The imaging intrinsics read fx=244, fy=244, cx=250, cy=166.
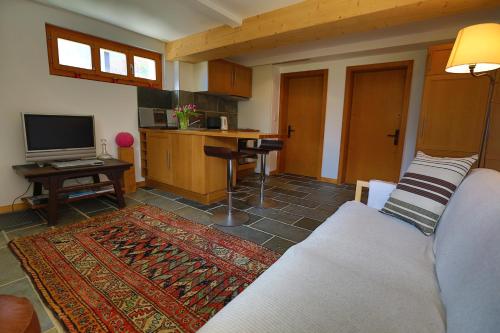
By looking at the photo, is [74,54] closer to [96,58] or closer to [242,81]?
[96,58]

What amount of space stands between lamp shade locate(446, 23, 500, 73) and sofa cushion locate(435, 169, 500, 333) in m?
0.70

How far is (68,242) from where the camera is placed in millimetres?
2061

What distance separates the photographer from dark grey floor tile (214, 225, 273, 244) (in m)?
2.22

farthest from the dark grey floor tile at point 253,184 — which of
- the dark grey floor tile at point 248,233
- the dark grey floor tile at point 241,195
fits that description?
the dark grey floor tile at point 248,233

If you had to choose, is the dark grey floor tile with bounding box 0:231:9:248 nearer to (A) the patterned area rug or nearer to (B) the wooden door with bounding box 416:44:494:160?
(A) the patterned area rug

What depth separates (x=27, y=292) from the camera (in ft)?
4.85

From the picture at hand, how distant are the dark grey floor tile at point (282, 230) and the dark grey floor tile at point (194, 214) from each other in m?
0.53

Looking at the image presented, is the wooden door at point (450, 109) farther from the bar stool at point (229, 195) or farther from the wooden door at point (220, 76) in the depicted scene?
the wooden door at point (220, 76)

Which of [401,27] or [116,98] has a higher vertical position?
[401,27]

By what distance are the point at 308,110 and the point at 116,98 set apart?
3365 mm

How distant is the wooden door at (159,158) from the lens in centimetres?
345

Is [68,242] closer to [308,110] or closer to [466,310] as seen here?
[466,310]

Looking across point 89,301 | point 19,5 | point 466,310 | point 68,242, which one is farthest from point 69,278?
point 19,5

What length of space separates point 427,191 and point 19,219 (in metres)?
3.67
